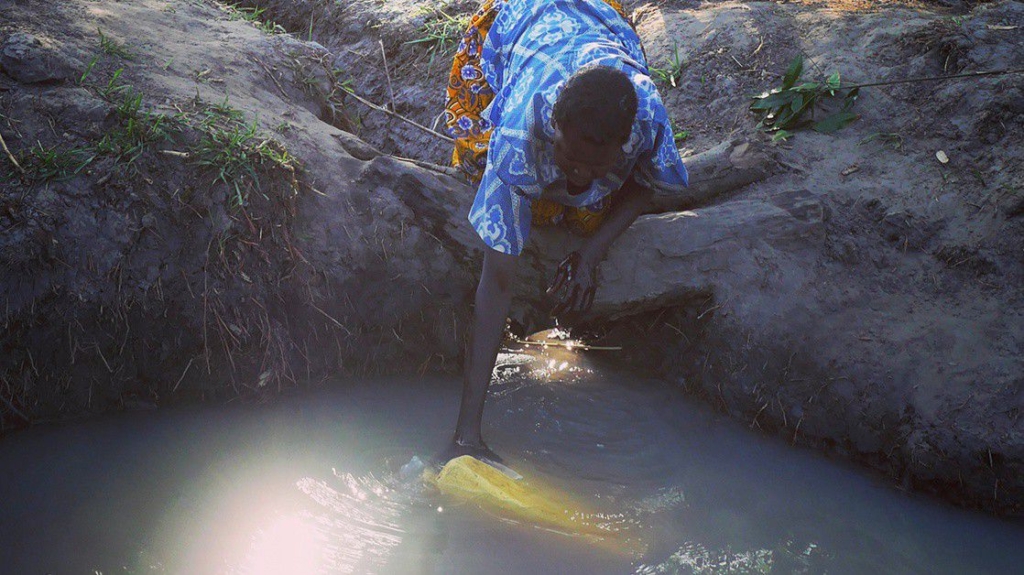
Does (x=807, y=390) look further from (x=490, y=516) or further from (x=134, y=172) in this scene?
(x=134, y=172)

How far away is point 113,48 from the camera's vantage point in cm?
337

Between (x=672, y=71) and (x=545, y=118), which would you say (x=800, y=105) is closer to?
(x=672, y=71)

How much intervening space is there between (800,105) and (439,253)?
183cm

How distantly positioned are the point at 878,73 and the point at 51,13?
3701 mm

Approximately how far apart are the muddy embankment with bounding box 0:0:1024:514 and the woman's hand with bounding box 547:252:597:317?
313 mm

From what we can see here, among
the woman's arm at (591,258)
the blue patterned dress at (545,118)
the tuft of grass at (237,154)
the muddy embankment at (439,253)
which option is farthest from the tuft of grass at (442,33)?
the woman's arm at (591,258)

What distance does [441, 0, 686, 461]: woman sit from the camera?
2.17 metres

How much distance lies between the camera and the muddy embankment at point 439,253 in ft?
9.37

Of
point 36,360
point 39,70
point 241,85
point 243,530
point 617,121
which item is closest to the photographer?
point 617,121

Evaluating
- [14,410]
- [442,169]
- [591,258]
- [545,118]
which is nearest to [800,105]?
[591,258]

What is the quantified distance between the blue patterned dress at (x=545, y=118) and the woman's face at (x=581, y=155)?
4.4 inches

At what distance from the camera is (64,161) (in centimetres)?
288

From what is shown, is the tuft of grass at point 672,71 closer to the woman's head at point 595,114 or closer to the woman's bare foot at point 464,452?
the woman's head at point 595,114

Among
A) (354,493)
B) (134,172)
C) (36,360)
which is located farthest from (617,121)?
(36,360)
